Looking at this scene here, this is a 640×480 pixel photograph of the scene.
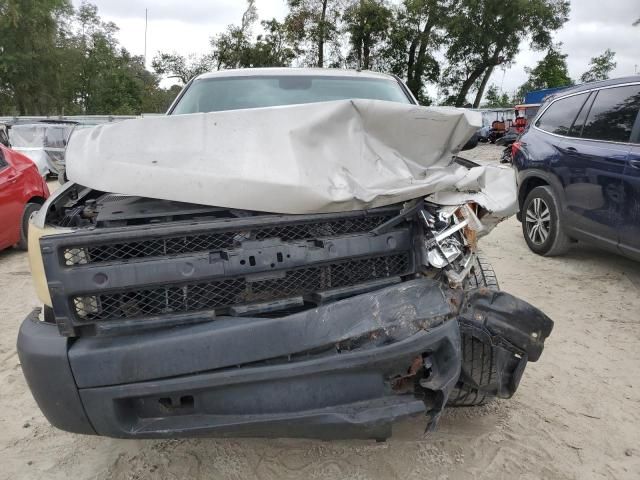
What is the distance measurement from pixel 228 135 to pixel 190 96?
183 centimetres

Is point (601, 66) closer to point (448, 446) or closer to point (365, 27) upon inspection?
point (365, 27)

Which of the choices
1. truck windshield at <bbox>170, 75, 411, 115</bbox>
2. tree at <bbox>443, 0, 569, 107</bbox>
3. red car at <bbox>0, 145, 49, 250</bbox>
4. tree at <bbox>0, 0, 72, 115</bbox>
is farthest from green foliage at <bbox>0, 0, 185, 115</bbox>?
truck windshield at <bbox>170, 75, 411, 115</bbox>

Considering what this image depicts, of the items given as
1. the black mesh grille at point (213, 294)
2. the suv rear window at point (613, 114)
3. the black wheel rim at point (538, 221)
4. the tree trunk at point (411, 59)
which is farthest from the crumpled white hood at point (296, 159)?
the tree trunk at point (411, 59)

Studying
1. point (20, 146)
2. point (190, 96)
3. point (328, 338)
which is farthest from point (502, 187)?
point (20, 146)

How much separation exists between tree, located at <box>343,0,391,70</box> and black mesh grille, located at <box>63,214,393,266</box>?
25.2 m

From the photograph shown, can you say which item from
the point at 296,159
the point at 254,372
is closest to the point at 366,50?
the point at 296,159

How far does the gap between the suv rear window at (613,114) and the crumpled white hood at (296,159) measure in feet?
8.39

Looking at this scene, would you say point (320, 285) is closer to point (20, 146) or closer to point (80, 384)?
point (80, 384)

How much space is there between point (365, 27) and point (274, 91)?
2521 centimetres

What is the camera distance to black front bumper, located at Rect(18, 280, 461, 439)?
1.86 m

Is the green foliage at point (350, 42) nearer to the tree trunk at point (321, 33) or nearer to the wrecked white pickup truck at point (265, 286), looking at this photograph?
the tree trunk at point (321, 33)

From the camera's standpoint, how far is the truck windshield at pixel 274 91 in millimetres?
3605

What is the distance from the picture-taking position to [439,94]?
3112 centimetres

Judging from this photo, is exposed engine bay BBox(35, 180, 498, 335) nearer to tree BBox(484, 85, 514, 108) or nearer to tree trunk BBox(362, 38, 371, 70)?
tree trunk BBox(362, 38, 371, 70)
